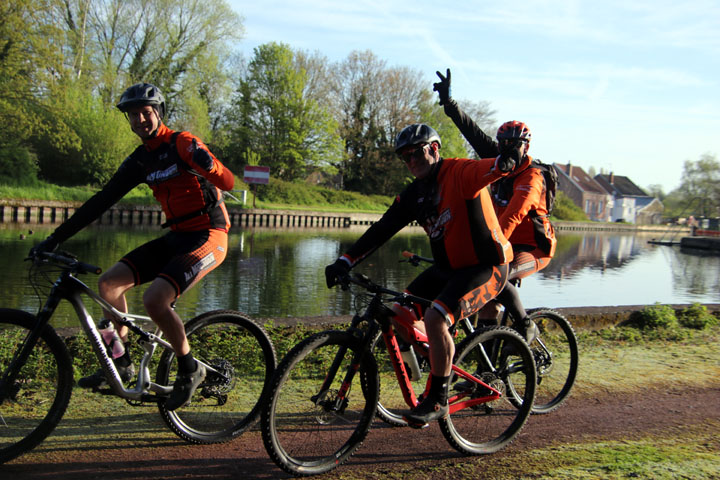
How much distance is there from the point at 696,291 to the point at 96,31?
41939 millimetres

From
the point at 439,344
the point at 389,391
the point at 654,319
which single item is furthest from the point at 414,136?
the point at 654,319

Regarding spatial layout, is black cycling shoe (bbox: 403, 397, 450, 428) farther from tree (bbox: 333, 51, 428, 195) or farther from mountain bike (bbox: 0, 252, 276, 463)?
tree (bbox: 333, 51, 428, 195)

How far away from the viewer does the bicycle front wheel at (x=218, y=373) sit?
398cm

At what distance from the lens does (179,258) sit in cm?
389

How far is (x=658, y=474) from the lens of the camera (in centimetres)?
363

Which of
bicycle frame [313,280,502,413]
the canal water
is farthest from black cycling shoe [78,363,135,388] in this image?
the canal water

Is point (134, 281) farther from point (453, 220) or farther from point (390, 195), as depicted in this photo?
point (390, 195)

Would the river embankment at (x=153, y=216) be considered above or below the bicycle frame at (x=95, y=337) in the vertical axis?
below

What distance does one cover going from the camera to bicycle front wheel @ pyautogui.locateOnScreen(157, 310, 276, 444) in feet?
13.1

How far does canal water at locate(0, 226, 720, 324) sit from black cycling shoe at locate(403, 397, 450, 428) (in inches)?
181

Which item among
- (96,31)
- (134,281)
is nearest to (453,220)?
(134,281)

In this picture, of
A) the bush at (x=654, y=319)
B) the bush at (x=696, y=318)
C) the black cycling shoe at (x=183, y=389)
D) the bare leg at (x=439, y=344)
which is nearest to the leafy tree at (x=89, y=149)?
the bush at (x=654, y=319)

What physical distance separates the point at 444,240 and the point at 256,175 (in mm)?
46910

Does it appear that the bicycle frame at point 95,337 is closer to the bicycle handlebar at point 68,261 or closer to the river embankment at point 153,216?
the bicycle handlebar at point 68,261
